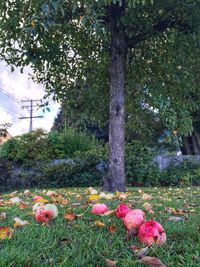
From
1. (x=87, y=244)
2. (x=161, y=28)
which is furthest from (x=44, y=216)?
(x=161, y=28)

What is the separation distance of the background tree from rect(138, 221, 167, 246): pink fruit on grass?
358cm

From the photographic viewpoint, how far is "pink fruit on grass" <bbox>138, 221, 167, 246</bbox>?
212 cm

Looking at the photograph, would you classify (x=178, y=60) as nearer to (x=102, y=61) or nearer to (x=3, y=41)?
(x=102, y=61)

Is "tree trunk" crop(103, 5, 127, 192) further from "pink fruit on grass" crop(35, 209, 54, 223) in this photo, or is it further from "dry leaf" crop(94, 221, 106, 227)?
"dry leaf" crop(94, 221, 106, 227)

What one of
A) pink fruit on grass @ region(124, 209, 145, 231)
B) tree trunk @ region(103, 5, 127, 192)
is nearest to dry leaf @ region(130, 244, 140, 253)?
pink fruit on grass @ region(124, 209, 145, 231)

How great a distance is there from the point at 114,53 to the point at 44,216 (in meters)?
4.98

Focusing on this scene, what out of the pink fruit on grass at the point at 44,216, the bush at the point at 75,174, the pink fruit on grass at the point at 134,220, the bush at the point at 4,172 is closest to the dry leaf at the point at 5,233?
the pink fruit on grass at the point at 44,216

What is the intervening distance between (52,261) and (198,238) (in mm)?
984

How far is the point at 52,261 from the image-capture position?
1.85 m

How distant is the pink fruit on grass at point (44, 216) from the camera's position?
282 cm

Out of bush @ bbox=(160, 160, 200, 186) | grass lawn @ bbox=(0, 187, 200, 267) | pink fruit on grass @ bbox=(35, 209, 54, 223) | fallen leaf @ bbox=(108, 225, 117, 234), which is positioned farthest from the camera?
bush @ bbox=(160, 160, 200, 186)

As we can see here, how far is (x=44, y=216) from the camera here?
9.29 feet

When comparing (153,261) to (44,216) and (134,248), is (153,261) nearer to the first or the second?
(134,248)

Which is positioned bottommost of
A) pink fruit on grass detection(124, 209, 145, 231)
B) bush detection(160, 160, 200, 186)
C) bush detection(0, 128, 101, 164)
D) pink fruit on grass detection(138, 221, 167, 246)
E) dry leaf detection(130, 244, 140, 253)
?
dry leaf detection(130, 244, 140, 253)
